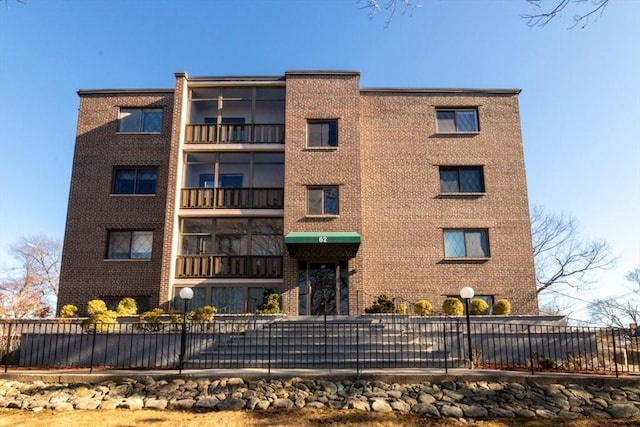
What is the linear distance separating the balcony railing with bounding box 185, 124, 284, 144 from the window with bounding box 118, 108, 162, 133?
2.00 m

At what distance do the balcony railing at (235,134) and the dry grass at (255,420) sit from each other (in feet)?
46.9

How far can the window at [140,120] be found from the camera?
75.5 feet

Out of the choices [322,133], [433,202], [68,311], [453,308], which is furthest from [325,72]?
[68,311]

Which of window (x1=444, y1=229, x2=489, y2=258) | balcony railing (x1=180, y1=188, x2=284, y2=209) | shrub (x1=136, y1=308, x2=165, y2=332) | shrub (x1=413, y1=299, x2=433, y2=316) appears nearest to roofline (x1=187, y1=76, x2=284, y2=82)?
balcony railing (x1=180, y1=188, x2=284, y2=209)

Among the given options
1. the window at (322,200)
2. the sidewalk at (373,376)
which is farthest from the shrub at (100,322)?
the window at (322,200)

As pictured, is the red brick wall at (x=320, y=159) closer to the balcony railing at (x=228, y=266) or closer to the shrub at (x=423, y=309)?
the balcony railing at (x=228, y=266)

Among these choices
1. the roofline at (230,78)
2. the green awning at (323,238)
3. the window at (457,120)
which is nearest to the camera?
the green awning at (323,238)

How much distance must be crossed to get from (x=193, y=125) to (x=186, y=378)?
1384cm

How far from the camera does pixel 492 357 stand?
1470 centimetres

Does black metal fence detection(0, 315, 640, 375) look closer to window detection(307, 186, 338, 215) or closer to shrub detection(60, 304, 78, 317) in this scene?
shrub detection(60, 304, 78, 317)

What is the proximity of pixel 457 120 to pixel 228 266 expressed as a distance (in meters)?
13.0

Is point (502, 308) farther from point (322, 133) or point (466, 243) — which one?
point (322, 133)

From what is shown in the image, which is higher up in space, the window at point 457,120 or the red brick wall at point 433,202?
the window at point 457,120

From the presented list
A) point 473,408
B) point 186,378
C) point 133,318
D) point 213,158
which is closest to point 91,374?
point 186,378
